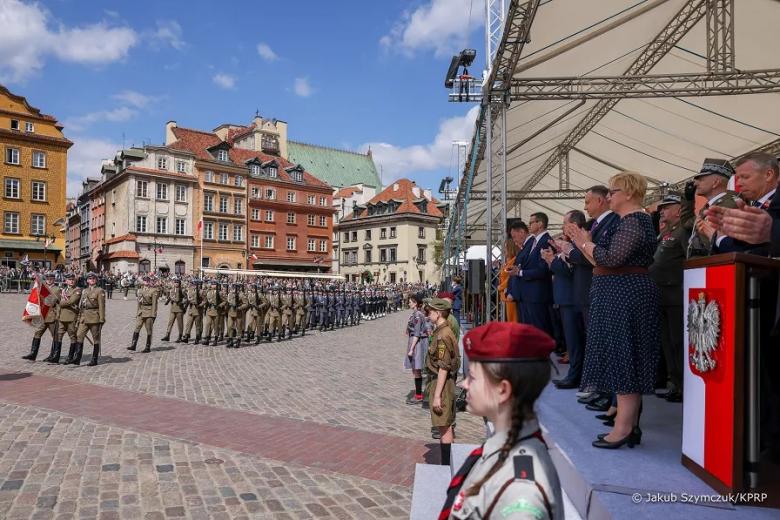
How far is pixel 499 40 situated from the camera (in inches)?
304

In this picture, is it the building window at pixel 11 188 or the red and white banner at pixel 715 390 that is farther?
the building window at pixel 11 188

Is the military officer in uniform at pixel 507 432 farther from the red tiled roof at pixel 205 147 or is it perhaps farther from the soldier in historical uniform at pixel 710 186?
the red tiled roof at pixel 205 147

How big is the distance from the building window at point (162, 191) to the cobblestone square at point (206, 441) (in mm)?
42632

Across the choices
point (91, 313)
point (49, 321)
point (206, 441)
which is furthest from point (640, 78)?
point (49, 321)

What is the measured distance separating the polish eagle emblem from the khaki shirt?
145 cm

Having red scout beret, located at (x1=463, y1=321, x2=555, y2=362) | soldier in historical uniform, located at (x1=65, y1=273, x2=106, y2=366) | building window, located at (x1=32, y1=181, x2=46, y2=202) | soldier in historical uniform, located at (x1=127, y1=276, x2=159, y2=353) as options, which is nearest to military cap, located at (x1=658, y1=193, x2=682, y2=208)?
red scout beret, located at (x1=463, y1=321, x2=555, y2=362)

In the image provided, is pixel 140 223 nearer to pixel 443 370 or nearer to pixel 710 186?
pixel 443 370

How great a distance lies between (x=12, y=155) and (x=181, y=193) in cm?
1398

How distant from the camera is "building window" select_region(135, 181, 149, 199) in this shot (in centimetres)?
5069

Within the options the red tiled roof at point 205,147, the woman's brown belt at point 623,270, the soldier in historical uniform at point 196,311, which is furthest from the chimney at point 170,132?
the woman's brown belt at point 623,270

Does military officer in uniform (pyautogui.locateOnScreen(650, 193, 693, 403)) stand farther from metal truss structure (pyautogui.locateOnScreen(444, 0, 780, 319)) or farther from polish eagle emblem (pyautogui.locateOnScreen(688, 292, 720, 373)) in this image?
metal truss structure (pyautogui.locateOnScreen(444, 0, 780, 319))

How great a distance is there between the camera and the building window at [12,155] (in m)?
47.7

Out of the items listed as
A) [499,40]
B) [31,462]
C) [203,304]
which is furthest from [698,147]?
[203,304]

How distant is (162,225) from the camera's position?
172 ft
